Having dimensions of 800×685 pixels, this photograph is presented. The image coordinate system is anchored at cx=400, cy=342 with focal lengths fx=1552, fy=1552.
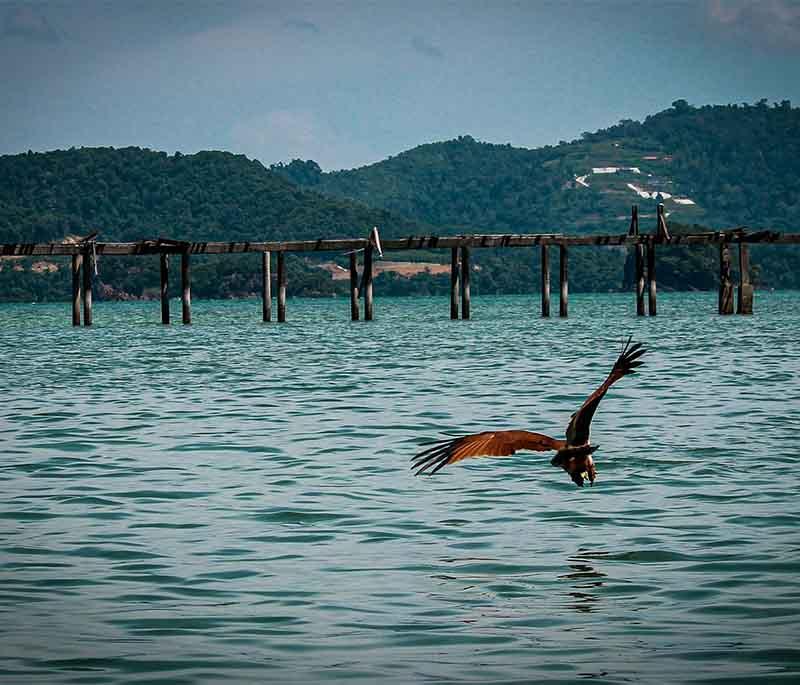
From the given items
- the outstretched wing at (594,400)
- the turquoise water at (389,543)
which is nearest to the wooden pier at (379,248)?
the turquoise water at (389,543)

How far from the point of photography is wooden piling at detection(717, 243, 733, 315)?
58.5m

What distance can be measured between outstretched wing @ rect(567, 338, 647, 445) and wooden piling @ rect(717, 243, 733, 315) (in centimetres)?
4764

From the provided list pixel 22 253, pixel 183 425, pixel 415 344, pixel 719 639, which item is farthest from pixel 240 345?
pixel 719 639

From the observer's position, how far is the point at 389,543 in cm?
1231

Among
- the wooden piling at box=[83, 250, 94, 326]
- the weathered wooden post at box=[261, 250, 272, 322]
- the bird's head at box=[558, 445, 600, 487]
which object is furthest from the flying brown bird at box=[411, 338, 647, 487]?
the weathered wooden post at box=[261, 250, 272, 322]

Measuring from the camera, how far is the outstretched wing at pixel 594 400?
10.1 meters

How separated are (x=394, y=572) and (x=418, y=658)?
7.82 ft

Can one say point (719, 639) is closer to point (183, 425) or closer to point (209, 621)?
point (209, 621)

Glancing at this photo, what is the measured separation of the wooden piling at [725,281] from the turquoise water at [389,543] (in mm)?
32566

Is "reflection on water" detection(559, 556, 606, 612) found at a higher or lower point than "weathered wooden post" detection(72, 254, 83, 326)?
lower

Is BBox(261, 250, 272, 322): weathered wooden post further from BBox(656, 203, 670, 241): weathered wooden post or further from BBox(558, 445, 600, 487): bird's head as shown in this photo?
BBox(558, 445, 600, 487): bird's head

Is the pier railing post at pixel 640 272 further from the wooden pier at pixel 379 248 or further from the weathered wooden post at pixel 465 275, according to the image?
the weathered wooden post at pixel 465 275

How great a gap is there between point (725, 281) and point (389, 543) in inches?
2059

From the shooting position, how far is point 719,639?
360 inches
